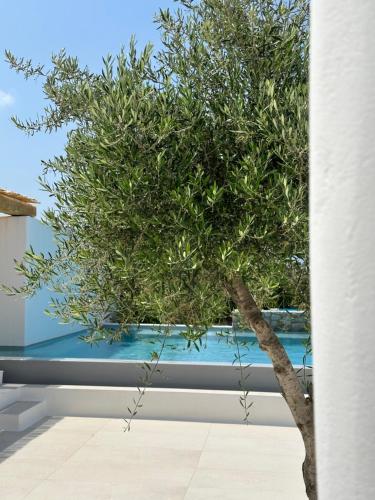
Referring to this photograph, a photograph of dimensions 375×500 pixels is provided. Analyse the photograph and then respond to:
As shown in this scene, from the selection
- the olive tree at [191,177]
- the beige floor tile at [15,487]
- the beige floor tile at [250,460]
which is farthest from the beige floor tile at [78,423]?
the olive tree at [191,177]

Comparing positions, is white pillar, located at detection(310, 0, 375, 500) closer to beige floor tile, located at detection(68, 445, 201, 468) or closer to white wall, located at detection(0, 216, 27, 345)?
beige floor tile, located at detection(68, 445, 201, 468)

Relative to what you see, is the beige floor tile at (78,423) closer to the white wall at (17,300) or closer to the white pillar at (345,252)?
the white wall at (17,300)

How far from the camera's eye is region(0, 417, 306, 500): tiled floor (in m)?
5.98

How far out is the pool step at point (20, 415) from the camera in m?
8.05

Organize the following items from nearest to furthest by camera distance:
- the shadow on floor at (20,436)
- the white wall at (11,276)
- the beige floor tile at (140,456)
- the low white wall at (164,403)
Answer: the beige floor tile at (140,456)
the shadow on floor at (20,436)
the low white wall at (164,403)
the white wall at (11,276)

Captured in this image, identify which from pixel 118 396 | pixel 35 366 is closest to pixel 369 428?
pixel 118 396

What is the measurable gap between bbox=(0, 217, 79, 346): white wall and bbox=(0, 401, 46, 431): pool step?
7.18 m

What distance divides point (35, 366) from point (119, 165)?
737 cm

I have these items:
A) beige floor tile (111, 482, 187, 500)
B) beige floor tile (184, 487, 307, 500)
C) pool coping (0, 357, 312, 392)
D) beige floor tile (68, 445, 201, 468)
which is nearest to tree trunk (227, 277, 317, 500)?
beige floor tile (184, 487, 307, 500)

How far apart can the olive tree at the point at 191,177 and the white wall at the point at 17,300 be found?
12.7 meters

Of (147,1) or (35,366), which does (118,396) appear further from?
(147,1)

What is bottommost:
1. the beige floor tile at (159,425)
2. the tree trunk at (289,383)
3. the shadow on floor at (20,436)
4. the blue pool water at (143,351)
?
the shadow on floor at (20,436)

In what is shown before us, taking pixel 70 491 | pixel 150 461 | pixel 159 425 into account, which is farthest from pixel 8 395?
pixel 70 491

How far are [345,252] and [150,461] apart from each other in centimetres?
652
